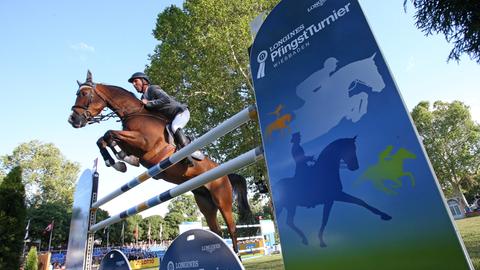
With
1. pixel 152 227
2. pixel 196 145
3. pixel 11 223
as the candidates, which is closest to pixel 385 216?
pixel 196 145

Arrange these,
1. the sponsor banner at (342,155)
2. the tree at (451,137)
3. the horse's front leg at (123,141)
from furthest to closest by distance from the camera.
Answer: the tree at (451,137) → the horse's front leg at (123,141) → the sponsor banner at (342,155)

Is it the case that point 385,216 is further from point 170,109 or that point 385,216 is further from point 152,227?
point 152,227

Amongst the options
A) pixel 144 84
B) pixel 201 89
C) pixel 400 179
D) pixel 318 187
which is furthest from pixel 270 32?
pixel 201 89

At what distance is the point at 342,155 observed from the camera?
3.21 feet

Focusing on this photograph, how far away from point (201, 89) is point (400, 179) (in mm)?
10016

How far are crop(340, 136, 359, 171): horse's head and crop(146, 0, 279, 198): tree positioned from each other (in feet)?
30.4

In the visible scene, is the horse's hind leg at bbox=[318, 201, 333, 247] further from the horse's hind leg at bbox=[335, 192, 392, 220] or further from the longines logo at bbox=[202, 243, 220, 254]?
the longines logo at bbox=[202, 243, 220, 254]

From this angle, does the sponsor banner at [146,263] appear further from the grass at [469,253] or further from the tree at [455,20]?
the tree at [455,20]

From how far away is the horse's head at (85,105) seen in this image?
2658 mm

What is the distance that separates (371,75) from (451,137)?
29990 mm

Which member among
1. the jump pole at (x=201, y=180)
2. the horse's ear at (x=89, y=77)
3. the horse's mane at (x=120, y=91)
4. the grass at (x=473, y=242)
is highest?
the horse's ear at (x=89, y=77)

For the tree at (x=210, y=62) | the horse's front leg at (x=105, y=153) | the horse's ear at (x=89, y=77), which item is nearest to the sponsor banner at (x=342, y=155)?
the horse's front leg at (x=105, y=153)

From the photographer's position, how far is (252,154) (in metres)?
1.42

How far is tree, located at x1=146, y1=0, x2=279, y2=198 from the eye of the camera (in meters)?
10.0
